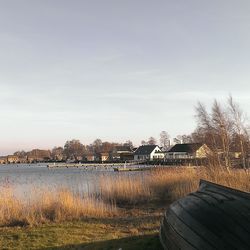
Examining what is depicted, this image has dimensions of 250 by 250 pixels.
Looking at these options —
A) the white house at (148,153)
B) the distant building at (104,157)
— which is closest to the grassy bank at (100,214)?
the white house at (148,153)

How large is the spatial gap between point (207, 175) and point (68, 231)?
8827mm

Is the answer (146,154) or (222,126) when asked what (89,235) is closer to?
(222,126)

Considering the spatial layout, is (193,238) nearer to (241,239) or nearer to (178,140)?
(241,239)

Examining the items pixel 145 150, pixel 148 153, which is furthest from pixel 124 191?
pixel 145 150

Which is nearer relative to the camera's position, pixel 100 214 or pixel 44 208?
pixel 44 208

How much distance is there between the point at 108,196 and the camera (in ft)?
59.8

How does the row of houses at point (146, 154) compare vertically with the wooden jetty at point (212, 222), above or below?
above

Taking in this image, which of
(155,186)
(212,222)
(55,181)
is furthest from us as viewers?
(55,181)

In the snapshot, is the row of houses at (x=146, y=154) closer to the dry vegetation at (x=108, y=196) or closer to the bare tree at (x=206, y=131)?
the bare tree at (x=206, y=131)

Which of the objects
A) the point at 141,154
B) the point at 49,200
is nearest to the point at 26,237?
the point at 49,200

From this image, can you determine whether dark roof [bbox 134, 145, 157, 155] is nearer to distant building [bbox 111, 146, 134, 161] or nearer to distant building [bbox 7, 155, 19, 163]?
distant building [bbox 111, 146, 134, 161]

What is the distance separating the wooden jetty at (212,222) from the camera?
3.49m

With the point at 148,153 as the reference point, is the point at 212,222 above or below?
below

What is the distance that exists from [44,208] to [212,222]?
994 cm
